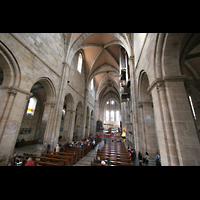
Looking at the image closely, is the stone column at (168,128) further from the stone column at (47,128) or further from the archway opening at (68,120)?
the archway opening at (68,120)

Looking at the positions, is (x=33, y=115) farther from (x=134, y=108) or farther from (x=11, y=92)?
(x=134, y=108)

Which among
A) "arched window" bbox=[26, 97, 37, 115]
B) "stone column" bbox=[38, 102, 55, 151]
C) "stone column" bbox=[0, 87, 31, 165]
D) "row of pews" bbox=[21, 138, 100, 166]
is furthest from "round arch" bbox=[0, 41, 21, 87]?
"arched window" bbox=[26, 97, 37, 115]

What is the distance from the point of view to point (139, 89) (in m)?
7.16

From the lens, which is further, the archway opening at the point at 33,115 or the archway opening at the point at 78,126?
the archway opening at the point at 78,126

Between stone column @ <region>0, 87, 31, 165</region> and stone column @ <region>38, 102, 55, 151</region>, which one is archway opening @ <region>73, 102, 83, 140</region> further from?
stone column @ <region>0, 87, 31, 165</region>

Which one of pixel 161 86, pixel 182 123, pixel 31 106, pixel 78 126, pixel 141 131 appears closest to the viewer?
pixel 182 123

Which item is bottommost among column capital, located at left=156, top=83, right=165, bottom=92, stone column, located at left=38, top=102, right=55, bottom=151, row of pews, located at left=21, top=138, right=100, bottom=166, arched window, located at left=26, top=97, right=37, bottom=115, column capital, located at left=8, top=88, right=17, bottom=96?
row of pews, located at left=21, top=138, right=100, bottom=166

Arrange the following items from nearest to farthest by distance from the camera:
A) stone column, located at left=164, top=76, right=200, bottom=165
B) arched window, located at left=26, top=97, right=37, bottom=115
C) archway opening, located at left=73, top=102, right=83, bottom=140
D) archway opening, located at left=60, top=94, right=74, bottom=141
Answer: stone column, located at left=164, top=76, right=200, bottom=165 < archway opening, located at left=60, top=94, right=74, bottom=141 < arched window, located at left=26, top=97, right=37, bottom=115 < archway opening, located at left=73, top=102, right=83, bottom=140

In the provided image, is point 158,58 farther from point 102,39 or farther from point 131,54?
point 102,39

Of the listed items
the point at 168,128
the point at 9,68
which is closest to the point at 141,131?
the point at 168,128

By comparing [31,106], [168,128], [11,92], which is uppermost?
[31,106]

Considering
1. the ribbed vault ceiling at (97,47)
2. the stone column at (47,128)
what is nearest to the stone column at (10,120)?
the stone column at (47,128)

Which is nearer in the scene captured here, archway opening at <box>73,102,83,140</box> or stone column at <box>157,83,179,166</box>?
stone column at <box>157,83,179,166</box>

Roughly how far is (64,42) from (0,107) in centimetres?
908
